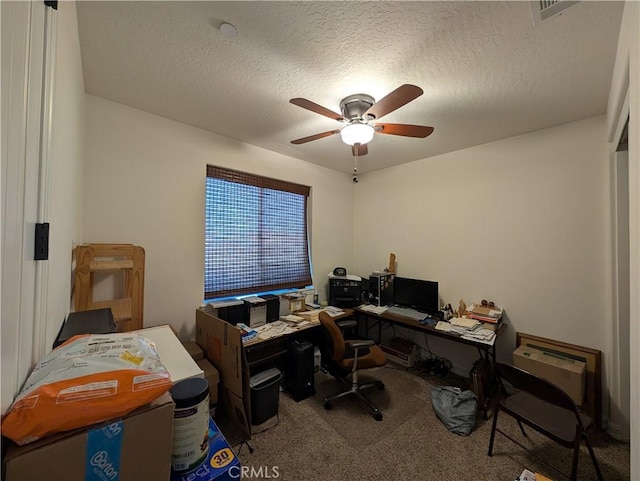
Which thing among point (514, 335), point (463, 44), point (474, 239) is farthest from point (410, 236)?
point (463, 44)

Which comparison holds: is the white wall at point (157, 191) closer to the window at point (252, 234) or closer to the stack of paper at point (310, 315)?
the window at point (252, 234)

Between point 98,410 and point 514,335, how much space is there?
322cm

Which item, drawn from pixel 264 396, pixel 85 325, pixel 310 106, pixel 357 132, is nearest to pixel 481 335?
pixel 264 396

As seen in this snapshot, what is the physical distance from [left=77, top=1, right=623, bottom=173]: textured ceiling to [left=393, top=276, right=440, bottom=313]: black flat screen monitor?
5.71 ft

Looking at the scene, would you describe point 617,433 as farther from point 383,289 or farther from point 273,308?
point 273,308

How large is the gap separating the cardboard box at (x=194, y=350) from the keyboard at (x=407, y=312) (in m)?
2.03

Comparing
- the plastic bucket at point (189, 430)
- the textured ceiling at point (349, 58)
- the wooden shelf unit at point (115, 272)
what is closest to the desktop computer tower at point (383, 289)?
the textured ceiling at point (349, 58)

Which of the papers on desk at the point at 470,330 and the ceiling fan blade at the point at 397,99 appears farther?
the papers on desk at the point at 470,330

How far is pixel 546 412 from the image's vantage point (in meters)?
1.69

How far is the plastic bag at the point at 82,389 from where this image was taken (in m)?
0.54

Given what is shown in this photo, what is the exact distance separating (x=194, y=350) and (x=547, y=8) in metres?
3.11

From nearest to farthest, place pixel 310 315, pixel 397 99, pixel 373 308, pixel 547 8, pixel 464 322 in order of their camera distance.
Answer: pixel 547 8 → pixel 397 99 → pixel 464 322 → pixel 310 315 → pixel 373 308

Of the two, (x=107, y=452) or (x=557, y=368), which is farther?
Answer: (x=557, y=368)

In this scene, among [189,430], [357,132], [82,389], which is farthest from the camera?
[357,132]
